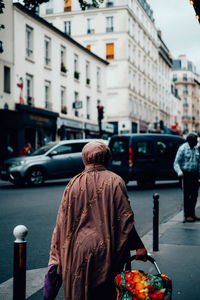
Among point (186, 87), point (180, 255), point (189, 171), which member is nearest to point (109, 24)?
point (189, 171)

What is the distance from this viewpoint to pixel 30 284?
465cm

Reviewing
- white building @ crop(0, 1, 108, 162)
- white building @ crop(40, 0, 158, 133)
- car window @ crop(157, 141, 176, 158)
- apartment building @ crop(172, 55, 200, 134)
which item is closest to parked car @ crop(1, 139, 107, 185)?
car window @ crop(157, 141, 176, 158)

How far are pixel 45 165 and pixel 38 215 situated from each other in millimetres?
7792

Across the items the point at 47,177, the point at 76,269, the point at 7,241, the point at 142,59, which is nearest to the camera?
the point at 76,269

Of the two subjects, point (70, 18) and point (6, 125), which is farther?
point (70, 18)

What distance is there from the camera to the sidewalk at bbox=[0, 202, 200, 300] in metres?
4.35

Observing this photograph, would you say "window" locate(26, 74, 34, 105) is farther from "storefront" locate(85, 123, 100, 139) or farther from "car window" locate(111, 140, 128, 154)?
"car window" locate(111, 140, 128, 154)

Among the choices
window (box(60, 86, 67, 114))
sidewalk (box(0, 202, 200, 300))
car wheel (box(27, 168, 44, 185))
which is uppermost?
window (box(60, 86, 67, 114))

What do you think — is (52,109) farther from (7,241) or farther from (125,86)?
(7,241)

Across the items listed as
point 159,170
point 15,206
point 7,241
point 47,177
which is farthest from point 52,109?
point 7,241

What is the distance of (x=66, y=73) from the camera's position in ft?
104

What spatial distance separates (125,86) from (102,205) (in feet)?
141

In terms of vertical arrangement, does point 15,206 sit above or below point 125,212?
below

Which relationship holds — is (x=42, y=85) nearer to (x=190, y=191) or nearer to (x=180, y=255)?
(x=190, y=191)
